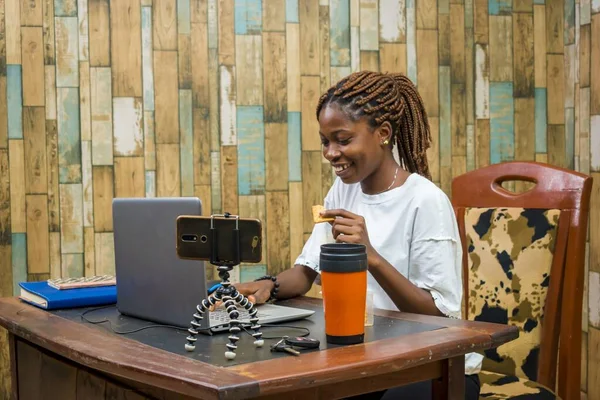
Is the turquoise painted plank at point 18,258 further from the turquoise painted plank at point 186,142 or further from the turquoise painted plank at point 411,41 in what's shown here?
the turquoise painted plank at point 411,41

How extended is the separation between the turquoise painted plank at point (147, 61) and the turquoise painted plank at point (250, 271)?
2.63ft

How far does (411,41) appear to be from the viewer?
3615 mm

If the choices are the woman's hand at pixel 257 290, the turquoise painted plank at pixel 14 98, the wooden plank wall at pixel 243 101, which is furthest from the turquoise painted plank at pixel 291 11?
the woman's hand at pixel 257 290

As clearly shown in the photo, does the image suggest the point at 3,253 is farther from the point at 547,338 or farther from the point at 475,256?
the point at 547,338

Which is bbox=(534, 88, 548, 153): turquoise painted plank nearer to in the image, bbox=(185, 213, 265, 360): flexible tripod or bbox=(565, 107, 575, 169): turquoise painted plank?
bbox=(565, 107, 575, 169): turquoise painted plank

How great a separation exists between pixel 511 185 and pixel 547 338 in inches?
68.7

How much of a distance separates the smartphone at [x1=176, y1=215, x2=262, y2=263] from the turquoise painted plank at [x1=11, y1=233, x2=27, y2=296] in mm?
2031

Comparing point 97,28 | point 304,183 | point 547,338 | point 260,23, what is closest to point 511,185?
point 304,183

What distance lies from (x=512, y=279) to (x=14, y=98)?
2.15 m

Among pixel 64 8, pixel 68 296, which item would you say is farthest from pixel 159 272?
pixel 64 8

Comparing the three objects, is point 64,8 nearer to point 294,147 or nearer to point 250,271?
point 294,147

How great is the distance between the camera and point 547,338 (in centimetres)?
206

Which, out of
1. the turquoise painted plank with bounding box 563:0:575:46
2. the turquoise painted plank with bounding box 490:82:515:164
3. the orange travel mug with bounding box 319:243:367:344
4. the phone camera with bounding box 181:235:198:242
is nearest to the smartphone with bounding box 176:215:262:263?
the phone camera with bounding box 181:235:198:242

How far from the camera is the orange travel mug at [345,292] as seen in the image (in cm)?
138
